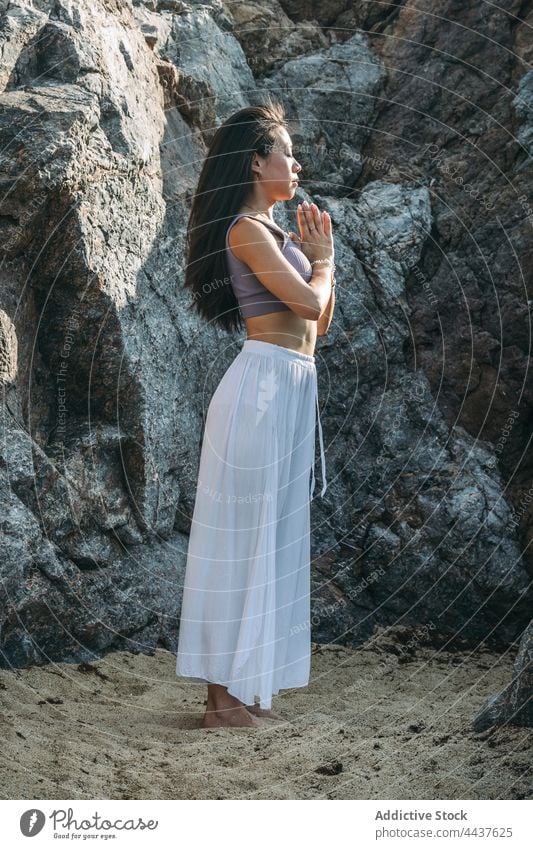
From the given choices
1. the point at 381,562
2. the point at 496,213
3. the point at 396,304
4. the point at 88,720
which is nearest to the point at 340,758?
the point at 88,720

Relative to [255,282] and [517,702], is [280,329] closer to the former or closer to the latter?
[255,282]

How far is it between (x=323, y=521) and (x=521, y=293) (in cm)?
186

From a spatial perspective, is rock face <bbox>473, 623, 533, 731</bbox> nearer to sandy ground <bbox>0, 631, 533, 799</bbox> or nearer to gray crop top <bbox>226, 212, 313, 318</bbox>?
sandy ground <bbox>0, 631, 533, 799</bbox>

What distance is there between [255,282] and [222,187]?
456mm

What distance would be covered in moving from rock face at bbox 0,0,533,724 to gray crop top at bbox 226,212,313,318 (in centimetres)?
111

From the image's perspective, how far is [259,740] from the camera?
4387 mm

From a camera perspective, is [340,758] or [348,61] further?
[348,61]

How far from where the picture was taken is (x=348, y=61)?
7.28 metres

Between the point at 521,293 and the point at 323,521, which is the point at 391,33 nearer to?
the point at 521,293

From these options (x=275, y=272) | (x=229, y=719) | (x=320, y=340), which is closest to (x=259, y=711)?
(x=229, y=719)

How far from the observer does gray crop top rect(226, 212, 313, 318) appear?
4625 mm

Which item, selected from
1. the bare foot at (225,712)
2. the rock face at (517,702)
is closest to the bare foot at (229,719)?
the bare foot at (225,712)

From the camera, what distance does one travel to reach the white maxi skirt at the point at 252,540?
4.48 meters

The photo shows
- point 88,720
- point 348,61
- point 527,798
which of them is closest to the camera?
point 527,798
